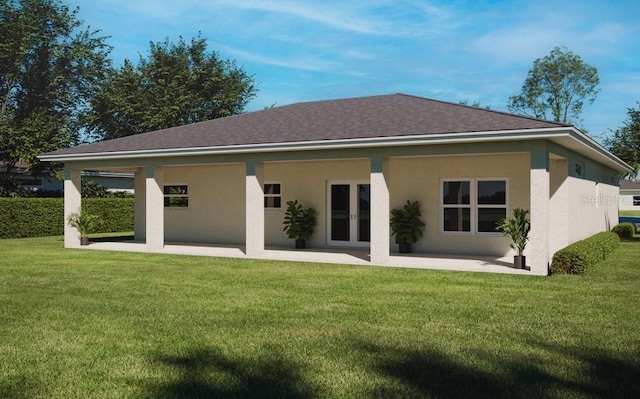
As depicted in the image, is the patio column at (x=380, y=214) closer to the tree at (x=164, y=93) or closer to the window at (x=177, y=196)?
the window at (x=177, y=196)

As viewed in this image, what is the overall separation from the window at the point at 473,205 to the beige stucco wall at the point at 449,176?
17cm

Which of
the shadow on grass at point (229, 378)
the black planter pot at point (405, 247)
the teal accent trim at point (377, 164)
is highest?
the teal accent trim at point (377, 164)

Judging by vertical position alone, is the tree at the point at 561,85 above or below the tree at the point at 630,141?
above

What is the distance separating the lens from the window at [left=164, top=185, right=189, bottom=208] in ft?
72.9

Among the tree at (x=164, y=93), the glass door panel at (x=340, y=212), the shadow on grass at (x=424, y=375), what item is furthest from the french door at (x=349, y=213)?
the tree at (x=164, y=93)

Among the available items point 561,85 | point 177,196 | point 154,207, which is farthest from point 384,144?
point 561,85

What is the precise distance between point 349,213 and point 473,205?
4.10m

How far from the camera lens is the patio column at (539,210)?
492 inches

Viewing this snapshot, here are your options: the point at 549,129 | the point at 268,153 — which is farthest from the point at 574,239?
the point at 268,153

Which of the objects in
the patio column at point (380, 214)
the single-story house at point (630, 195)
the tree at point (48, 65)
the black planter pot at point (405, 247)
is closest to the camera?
the patio column at point (380, 214)

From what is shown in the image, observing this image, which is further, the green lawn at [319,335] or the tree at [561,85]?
the tree at [561,85]

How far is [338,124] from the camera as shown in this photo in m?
16.6

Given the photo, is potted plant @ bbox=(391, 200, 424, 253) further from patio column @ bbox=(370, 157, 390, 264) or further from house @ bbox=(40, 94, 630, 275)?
patio column @ bbox=(370, 157, 390, 264)

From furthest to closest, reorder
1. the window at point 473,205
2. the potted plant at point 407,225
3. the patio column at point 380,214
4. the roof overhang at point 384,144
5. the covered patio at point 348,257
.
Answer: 1. the potted plant at point 407,225
2. the window at point 473,205
3. the patio column at point 380,214
4. the covered patio at point 348,257
5. the roof overhang at point 384,144
